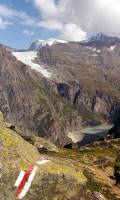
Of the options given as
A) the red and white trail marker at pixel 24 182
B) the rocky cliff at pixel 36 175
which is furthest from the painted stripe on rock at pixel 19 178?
the rocky cliff at pixel 36 175

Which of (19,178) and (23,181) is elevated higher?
(19,178)

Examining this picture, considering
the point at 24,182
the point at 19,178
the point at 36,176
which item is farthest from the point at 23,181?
the point at 36,176

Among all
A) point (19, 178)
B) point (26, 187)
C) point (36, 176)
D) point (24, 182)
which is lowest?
point (26, 187)

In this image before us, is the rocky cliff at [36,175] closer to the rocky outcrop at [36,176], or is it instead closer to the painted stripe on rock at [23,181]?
the rocky outcrop at [36,176]

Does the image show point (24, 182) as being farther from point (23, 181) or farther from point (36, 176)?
point (36, 176)

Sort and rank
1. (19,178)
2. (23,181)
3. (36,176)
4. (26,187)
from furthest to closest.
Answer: (36,176) → (26,187) → (23,181) → (19,178)

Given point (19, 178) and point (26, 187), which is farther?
point (26, 187)

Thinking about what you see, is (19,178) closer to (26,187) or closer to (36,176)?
(26,187)

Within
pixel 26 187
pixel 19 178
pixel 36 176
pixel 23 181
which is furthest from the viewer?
pixel 36 176

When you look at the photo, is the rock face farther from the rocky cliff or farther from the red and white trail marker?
the red and white trail marker

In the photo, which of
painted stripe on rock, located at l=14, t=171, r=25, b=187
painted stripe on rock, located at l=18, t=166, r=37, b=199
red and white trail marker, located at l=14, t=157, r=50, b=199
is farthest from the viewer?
painted stripe on rock, located at l=18, t=166, r=37, b=199

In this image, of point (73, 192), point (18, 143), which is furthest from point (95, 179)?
point (18, 143)

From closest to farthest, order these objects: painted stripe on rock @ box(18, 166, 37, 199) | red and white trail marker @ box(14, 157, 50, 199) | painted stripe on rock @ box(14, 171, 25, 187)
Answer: painted stripe on rock @ box(14, 171, 25, 187), red and white trail marker @ box(14, 157, 50, 199), painted stripe on rock @ box(18, 166, 37, 199)

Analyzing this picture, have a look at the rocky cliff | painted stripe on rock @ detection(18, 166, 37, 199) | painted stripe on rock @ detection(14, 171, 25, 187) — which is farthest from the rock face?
painted stripe on rock @ detection(18, 166, 37, 199)
